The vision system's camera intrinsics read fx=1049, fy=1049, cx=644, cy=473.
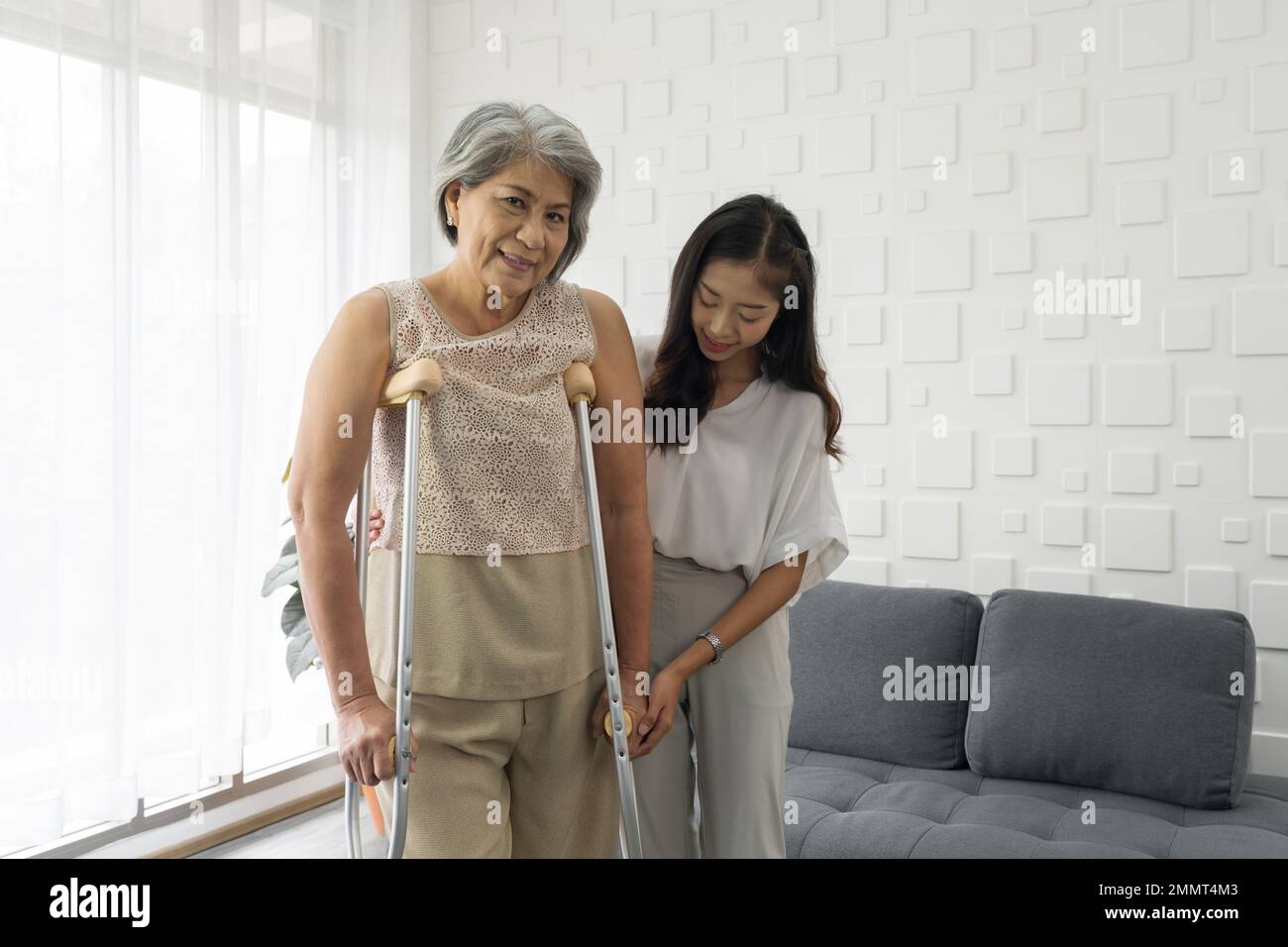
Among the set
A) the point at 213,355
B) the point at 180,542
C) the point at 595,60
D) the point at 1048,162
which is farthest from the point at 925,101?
the point at 180,542

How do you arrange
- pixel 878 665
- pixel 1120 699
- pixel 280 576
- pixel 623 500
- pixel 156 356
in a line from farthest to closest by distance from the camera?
pixel 280 576
pixel 156 356
pixel 878 665
pixel 1120 699
pixel 623 500

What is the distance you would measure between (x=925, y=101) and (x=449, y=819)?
2.72 metres

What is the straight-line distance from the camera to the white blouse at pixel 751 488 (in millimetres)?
1679

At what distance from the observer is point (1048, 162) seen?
3.06 metres

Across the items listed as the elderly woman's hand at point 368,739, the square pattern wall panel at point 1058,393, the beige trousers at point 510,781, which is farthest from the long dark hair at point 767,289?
the square pattern wall panel at point 1058,393

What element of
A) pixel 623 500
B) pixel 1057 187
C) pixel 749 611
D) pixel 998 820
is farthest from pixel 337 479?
pixel 1057 187

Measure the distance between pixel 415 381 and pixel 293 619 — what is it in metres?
2.16

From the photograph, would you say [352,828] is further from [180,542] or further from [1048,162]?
[1048,162]

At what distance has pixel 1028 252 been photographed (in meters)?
3.09

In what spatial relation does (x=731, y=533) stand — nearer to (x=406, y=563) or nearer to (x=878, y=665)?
(x=406, y=563)

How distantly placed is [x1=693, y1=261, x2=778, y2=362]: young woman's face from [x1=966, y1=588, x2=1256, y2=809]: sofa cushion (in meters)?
1.56

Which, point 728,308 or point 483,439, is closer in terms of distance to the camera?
point 483,439

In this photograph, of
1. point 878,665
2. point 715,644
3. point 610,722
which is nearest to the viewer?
point 610,722

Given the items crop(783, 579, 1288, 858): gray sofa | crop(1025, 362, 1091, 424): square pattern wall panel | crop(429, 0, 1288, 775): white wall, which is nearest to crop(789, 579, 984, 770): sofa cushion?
crop(783, 579, 1288, 858): gray sofa
